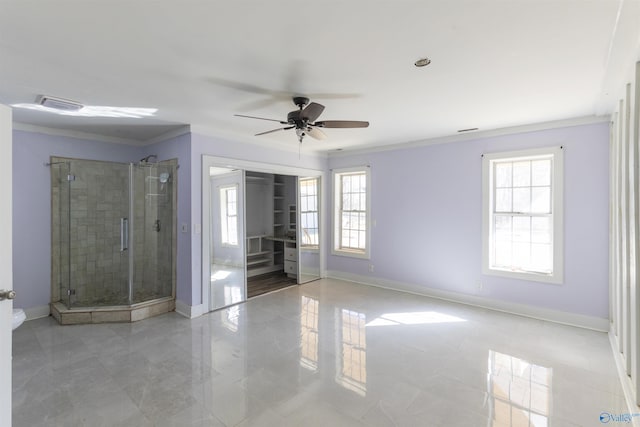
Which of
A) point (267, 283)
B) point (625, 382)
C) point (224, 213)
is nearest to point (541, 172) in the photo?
point (625, 382)

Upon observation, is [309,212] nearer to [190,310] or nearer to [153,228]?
[153,228]

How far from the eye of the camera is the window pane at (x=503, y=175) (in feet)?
14.2

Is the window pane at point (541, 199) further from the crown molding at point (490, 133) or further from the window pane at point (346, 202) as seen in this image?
the window pane at point (346, 202)

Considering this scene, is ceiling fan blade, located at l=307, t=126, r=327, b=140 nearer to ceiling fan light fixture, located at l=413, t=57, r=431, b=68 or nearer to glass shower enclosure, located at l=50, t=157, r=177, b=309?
ceiling fan light fixture, located at l=413, t=57, r=431, b=68

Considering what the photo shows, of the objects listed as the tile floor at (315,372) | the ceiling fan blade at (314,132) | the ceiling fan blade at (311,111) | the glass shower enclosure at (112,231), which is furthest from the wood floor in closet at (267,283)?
the ceiling fan blade at (311,111)

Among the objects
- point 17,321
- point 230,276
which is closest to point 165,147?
point 230,276

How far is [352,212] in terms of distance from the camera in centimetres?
595

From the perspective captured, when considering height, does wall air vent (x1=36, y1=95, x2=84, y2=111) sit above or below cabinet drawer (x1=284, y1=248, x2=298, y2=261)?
above

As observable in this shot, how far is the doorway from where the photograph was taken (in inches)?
171

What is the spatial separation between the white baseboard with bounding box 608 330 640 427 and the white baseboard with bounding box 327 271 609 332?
1.42 feet

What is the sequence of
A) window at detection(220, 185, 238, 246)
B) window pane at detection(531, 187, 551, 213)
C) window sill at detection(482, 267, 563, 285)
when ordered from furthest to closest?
window at detection(220, 185, 238, 246), window pane at detection(531, 187, 551, 213), window sill at detection(482, 267, 563, 285)

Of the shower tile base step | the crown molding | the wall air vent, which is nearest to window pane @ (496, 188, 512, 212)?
the crown molding

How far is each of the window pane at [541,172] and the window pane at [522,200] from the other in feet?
0.50

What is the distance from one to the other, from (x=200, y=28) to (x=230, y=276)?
3582mm
